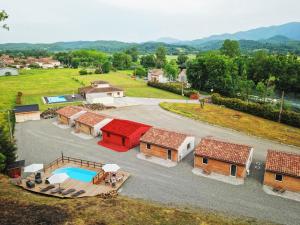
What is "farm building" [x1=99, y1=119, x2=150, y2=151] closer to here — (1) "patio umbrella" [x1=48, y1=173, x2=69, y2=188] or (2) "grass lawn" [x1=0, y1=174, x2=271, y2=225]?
(1) "patio umbrella" [x1=48, y1=173, x2=69, y2=188]

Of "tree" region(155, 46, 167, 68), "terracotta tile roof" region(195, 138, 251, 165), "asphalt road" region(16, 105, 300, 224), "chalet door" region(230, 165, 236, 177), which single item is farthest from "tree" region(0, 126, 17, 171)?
"tree" region(155, 46, 167, 68)

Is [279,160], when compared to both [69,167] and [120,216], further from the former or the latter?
[69,167]

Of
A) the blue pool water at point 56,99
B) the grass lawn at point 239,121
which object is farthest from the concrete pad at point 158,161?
the blue pool water at point 56,99

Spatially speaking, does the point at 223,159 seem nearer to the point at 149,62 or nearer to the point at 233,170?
the point at 233,170

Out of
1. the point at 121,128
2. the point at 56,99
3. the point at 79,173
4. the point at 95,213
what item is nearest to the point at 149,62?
the point at 56,99

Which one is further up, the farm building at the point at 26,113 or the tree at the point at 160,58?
the tree at the point at 160,58

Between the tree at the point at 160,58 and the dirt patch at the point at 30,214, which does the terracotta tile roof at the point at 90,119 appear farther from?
the tree at the point at 160,58

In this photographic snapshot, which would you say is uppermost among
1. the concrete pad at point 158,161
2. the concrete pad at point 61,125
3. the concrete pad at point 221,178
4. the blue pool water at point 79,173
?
the concrete pad at point 61,125
